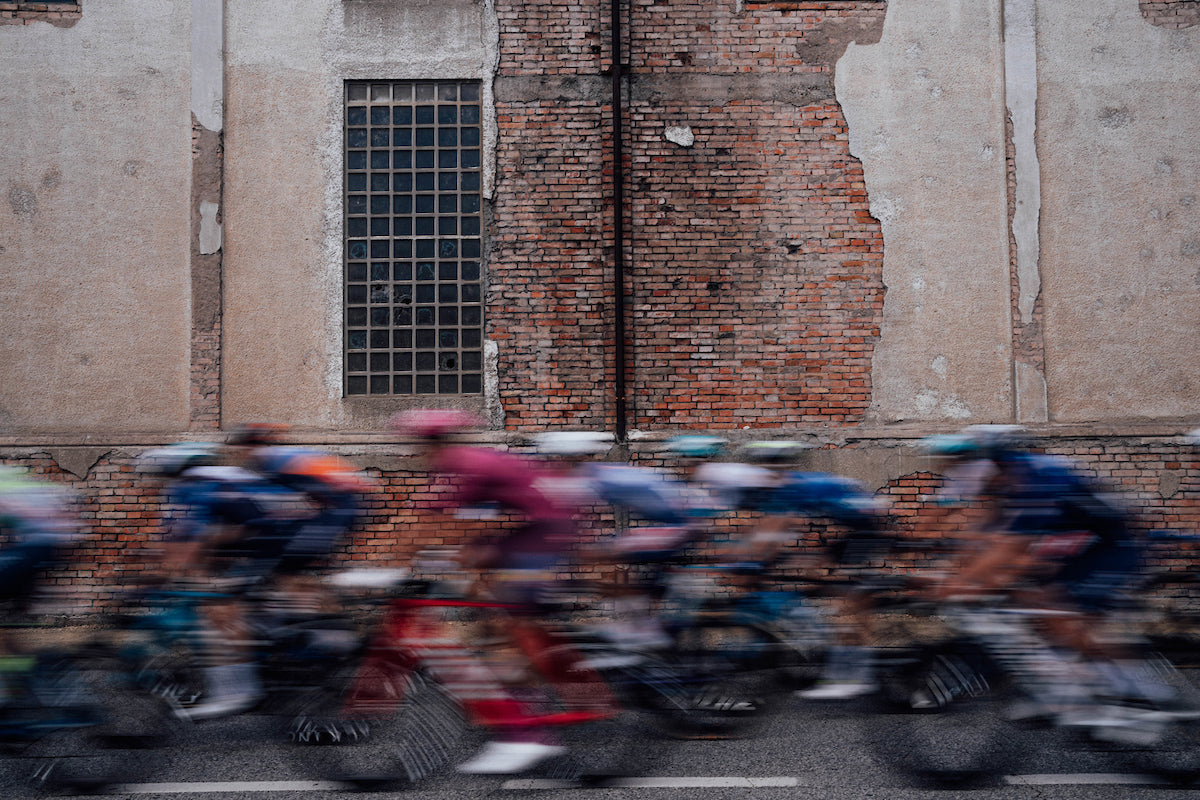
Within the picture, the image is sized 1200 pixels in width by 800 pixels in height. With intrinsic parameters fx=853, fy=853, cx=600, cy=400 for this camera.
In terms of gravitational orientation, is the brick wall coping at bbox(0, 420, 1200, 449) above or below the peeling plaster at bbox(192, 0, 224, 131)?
below

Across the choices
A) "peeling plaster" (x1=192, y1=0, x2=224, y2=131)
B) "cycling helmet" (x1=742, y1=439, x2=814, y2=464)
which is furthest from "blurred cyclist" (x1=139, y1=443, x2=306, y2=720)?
"peeling plaster" (x1=192, y1=0, x2=224, y2=131)

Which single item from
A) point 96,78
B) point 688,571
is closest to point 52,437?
point 96,78

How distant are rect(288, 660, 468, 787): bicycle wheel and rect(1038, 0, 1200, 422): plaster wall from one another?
8.46 metres

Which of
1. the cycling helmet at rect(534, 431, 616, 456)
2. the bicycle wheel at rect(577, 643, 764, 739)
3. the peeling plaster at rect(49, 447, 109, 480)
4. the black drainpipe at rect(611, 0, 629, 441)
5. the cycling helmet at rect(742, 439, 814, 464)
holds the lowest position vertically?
the bicycle wheel at rect(577, 643, 764, 739)

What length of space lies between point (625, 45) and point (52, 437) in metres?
8.12

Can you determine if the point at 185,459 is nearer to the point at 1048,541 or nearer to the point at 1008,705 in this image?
the point at 1008,705

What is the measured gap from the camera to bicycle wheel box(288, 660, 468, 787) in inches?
178

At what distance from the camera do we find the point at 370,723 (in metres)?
4.62

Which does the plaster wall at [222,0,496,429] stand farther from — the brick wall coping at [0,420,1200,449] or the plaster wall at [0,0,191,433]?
the plaster wall at [0,0,191,433]

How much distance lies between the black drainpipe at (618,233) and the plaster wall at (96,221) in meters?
5.05

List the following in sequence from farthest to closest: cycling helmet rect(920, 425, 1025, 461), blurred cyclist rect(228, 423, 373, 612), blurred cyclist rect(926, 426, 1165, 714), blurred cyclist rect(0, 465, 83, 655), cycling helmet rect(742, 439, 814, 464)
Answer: cycling helmet rect(742, 439, 814, 464), blurred cyclist rect(228, 423, 373, 612), cycling helmet rect(920, 425, 1025, 461), blurred cyclist rect(926, 426, 1165, 714), blurred cyclist rect(0, 465, 83, 655)

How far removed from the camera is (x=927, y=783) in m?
4.48

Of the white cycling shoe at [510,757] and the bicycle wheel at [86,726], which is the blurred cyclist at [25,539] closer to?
the bicycle wheel at [86,726]

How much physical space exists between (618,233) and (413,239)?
2.52m
